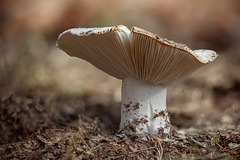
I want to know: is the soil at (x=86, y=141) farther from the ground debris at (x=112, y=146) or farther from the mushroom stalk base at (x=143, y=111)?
the mushroom stalk base at (x=143, y=111)

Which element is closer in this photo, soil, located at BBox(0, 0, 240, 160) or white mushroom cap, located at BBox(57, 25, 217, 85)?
white mushroom cap, located at BBox(57, 25, 217, 85)

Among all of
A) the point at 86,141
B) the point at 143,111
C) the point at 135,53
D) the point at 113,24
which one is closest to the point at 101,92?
the point at 143,111

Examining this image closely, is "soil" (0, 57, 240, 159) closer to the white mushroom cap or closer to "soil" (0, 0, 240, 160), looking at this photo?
"soil" (0, 0, 240, 160)

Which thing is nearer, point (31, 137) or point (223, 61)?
point (31, 137)

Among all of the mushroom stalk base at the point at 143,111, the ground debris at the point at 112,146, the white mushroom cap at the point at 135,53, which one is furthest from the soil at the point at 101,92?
the white mushroom cap at the point at 135,53

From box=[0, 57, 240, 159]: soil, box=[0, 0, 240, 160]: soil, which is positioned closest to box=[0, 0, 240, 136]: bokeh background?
box=[0, 0, 240, 160]: soil

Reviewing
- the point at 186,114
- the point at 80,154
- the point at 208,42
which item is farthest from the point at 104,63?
the point at 208,42

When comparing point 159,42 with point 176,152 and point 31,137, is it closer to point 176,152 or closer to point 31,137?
point 176,152

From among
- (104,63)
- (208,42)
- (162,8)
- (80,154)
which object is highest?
(162,8)
